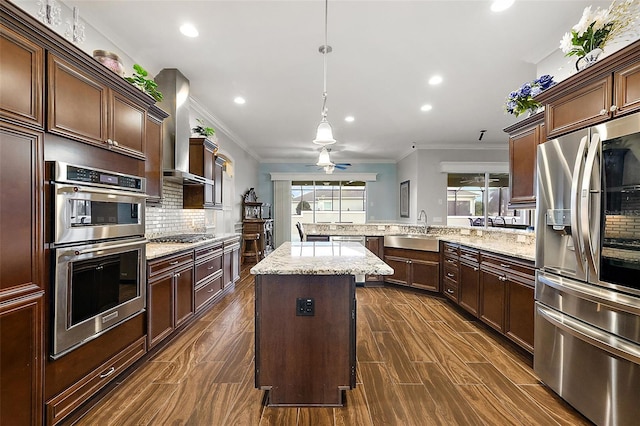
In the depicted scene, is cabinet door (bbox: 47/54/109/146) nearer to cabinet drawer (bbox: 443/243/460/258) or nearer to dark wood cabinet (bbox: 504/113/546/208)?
Result: dark wood cabinet (bbox: 504/113/546/208)

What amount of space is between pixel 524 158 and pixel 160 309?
374cm


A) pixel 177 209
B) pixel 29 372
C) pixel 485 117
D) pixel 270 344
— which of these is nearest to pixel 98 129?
pixel 29 372

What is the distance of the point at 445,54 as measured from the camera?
3.08m

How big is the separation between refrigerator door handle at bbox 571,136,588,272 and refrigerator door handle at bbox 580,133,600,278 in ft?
0.08

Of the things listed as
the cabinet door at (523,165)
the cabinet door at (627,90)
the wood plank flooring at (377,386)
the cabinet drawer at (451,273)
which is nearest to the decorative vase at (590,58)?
the cabinet door at (627,90)

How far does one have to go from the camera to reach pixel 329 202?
9.48m

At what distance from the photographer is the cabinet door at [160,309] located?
242cm

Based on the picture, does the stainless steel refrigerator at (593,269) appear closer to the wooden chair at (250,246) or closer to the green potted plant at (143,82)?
the green potted plant at (143,82)

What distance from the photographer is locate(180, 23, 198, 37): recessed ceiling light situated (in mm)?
2598

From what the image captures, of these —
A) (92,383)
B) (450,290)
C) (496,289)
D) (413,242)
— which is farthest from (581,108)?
(92,383)

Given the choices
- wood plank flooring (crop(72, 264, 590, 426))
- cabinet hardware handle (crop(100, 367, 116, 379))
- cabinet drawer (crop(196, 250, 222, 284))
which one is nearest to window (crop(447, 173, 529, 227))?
wood plank flooring (crop(72, 264, 590, 426))

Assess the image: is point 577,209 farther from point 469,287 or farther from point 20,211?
point 20,211

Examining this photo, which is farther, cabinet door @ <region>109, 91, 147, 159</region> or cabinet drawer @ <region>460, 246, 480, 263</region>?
cabinet drawer @ <region>460, 246, 480, 263</region>

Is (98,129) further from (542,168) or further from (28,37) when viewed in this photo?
(542,168)
